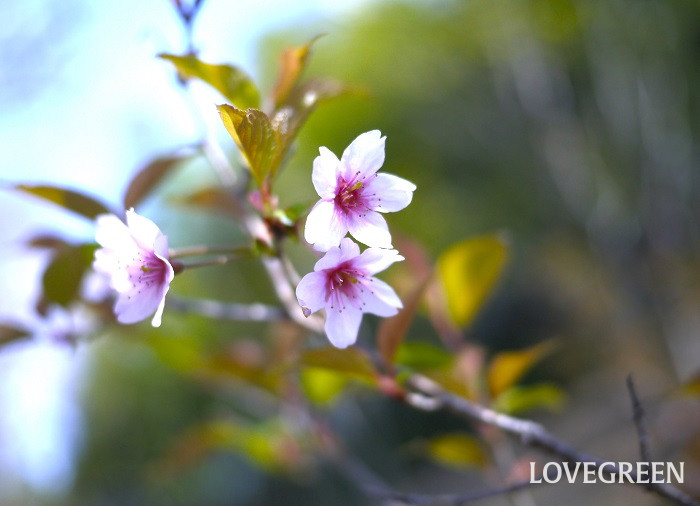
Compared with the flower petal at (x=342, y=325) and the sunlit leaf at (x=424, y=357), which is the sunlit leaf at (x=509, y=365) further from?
the flower petal at (x=342, y=325)

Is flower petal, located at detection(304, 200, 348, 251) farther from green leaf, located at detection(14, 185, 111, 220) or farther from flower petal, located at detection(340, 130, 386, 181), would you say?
green leaf, located at detection(14, 185, 111, 220)

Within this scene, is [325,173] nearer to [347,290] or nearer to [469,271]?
[347,290]

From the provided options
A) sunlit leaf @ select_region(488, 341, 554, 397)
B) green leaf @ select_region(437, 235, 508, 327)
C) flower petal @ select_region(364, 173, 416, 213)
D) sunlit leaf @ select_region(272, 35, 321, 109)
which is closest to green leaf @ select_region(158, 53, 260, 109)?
sunlit leaf @ select_region(272, 35, 321, 109)

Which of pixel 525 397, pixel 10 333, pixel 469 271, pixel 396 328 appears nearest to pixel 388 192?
pixel 396 328

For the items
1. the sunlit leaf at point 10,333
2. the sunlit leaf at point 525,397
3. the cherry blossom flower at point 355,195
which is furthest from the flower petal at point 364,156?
the sunlit leaf at point 10,333

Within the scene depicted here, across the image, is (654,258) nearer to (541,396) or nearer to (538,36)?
(538,36)

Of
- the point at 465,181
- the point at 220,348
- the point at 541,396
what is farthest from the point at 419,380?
the point at 465,181
